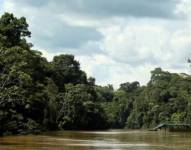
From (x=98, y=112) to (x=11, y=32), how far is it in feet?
165

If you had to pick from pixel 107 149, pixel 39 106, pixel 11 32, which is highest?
pixel 11 32

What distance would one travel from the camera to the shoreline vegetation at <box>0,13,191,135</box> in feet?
217

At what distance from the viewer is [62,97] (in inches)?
4582

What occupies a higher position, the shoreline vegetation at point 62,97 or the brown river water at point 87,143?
the shoreline vegetation at point 62,97

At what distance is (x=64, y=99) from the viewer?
116 m

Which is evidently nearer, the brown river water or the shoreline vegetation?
the brown river water

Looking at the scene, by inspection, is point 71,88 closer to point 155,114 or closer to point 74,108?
point 74,108

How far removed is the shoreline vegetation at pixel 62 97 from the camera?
66.0 m

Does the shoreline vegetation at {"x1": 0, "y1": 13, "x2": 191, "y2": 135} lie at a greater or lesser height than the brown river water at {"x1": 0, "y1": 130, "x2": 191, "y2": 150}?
greater

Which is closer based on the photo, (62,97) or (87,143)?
(87,143)

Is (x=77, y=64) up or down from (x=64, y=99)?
up

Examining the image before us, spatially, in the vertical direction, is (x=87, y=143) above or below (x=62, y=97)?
below

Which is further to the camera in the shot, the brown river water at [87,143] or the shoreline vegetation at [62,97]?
the shoreline vegetation at [62,97]

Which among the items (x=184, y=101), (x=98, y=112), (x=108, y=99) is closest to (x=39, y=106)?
(x=98, y=112)
